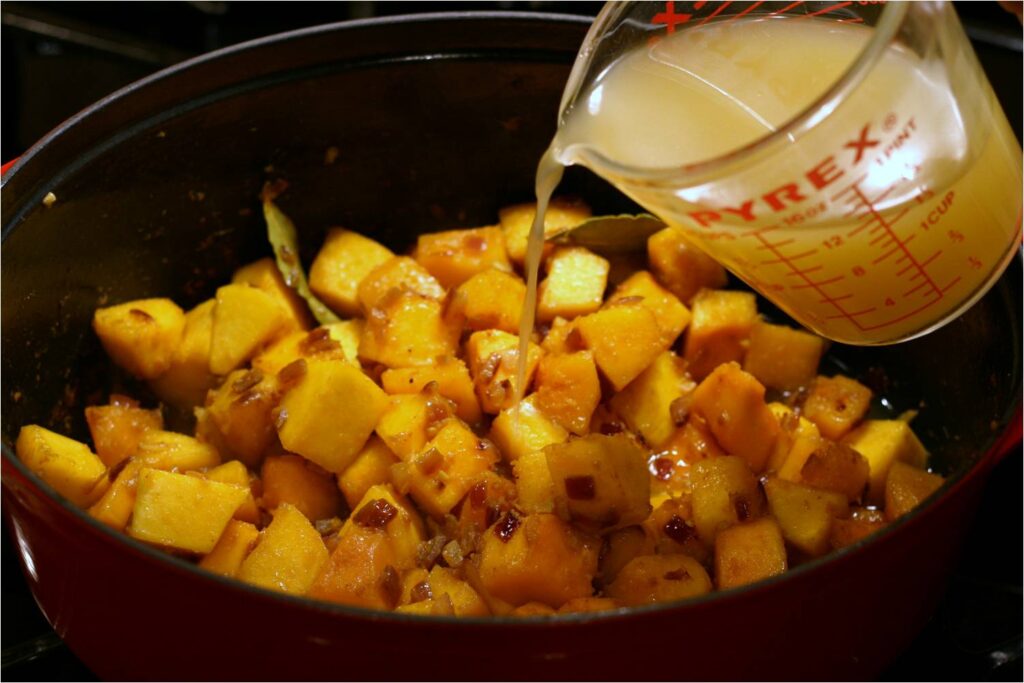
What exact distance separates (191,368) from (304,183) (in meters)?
0.35

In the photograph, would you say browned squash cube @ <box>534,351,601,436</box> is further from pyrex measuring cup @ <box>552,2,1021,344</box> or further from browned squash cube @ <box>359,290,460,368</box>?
pyrex measuring cup @ <box>552,2,1021,344</box>

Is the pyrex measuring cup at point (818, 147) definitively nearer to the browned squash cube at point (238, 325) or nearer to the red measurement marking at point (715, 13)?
the red measurement marking at point (715, 13)

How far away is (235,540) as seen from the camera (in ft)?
4.34

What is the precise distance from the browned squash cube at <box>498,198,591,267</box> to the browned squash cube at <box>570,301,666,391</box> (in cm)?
24

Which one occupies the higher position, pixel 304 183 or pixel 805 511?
pixel 304 183

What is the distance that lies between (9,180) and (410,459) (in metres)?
0.61

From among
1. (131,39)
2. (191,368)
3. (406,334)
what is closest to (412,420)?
(406,334)

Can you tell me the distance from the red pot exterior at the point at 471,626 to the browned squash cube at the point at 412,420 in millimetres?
420

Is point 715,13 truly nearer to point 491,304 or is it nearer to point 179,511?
point 491,304

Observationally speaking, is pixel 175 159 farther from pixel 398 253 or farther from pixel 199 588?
pixel 199 588

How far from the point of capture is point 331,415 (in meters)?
1.42

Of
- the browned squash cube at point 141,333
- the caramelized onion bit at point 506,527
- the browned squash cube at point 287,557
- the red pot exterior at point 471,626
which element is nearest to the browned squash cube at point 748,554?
the red pot exterior at point 471,626

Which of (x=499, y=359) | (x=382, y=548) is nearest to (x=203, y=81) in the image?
(x=499, y=359)

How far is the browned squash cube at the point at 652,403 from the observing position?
5.15ft
